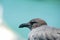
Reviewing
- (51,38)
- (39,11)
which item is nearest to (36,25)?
(39,11)

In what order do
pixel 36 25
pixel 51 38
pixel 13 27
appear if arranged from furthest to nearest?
pixel 13 27 < pixel 36 25 < pixel 51 38

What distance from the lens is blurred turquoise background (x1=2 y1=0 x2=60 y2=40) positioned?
192cm

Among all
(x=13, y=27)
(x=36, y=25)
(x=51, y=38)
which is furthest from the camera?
(x=13, y=27)

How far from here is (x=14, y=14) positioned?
1949 mm

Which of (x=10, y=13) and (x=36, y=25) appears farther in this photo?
(x=10, y=13)

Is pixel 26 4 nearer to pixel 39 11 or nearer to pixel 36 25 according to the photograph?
pixel 39 11

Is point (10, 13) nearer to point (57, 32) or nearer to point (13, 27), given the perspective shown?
point (13, 27)

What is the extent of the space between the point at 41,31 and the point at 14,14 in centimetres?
62

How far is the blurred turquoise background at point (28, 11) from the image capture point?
192cm

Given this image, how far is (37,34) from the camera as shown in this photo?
4.48 feet

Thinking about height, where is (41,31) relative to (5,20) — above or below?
below

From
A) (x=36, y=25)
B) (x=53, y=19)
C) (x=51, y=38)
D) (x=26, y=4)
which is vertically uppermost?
(x=26, y=4)

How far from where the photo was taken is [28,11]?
1947 mm

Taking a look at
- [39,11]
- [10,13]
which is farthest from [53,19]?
[10,13]
